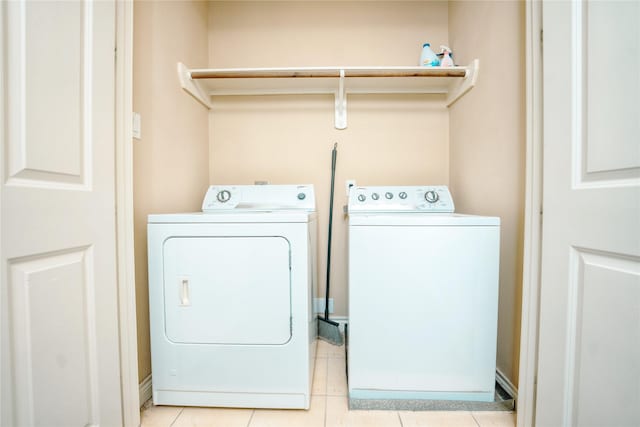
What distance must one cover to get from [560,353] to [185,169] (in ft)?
6.51

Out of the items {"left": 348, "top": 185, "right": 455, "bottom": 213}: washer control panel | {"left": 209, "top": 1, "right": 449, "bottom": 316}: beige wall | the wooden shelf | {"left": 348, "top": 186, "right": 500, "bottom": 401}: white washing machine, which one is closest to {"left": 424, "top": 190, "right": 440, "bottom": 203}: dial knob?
{"left": 348, "top": 185, "right": 455, "bottom": 213}: washer control panel

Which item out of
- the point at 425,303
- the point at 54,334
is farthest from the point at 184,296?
the point at 425,303

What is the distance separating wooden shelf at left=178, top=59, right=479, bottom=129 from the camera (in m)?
1.66

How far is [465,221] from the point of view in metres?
1.19

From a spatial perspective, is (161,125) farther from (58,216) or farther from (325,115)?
(325,115)

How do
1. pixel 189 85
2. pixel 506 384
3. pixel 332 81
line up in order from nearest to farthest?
pixel 506 384
pixel 189 85
pixel 332 81

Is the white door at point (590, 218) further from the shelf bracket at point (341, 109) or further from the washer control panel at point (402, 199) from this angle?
the shelf bracket at point (341, 109)

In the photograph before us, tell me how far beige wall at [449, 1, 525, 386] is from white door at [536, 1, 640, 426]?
302 millimetres

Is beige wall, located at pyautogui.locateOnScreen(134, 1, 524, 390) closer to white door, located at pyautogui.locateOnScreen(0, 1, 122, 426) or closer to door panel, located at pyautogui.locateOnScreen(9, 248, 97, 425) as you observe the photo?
white door, located at pyautogui.locateOnScreen(0, 1, 122, 426)

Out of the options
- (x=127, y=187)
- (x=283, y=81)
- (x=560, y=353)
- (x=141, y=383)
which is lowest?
(x=141, y=383)

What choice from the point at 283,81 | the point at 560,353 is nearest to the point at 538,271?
the point at 560,353

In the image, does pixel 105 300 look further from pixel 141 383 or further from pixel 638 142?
pixel 638 142

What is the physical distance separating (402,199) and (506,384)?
3.59ft

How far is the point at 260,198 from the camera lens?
1746 mm
